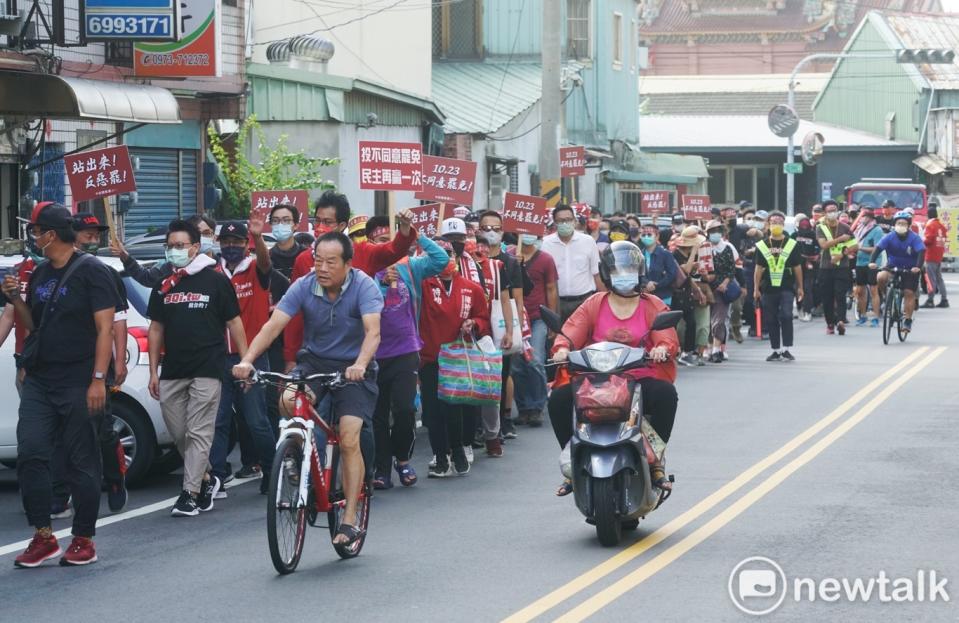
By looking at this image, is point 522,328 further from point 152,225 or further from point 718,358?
point 152,225

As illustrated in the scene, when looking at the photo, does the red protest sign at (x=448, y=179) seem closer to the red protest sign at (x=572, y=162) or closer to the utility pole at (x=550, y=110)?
the utility pole at (x=550, y=110)

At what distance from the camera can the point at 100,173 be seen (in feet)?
52.2

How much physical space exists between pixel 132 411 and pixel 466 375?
2.41 meters

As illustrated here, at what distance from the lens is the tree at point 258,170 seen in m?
25.2

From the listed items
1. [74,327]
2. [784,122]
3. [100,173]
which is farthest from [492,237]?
[784,122]

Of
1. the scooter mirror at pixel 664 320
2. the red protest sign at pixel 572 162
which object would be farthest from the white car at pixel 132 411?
the red protest sign at pixel 572 162

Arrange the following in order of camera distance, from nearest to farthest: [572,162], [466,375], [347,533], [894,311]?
[347,533], [466,375], [894,311], [572,162]

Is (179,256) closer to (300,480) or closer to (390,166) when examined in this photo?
(300,480)

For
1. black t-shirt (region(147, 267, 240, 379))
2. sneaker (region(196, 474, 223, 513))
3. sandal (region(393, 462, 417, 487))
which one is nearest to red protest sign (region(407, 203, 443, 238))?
sandal (region(393, 462, 417, 487))

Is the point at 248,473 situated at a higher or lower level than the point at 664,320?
lower

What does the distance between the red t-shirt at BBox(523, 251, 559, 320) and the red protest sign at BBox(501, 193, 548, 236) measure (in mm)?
2330

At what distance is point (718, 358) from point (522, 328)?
7867 mm

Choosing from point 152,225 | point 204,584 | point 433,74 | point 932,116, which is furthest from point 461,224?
point 932,116

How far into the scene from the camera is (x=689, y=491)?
11.7 m
